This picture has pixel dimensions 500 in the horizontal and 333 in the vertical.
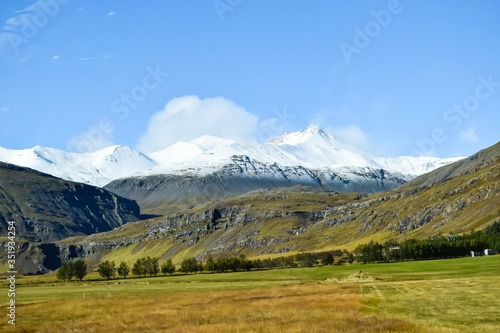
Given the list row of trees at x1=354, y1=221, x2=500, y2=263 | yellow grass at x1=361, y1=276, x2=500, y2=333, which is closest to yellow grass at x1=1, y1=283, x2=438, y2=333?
yellow grass at x1=361, y1=276, x2=500, y2=333

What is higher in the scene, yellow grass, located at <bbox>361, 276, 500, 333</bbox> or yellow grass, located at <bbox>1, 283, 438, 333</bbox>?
yellow grass, located at <bbox>1, 283, 438, 333</bbox>

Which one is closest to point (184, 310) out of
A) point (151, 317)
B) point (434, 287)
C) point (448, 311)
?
point (151, 317)

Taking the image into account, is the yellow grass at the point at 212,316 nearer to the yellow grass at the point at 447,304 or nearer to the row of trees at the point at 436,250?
the yellow grass at the point at 447,304

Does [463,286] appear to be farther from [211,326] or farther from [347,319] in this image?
[211,326]

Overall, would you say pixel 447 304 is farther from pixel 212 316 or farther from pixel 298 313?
pixel 212 316

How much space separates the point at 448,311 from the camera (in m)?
47.8

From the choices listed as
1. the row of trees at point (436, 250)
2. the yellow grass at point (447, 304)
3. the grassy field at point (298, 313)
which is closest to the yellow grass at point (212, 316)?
the grassy field at point (298, 313)

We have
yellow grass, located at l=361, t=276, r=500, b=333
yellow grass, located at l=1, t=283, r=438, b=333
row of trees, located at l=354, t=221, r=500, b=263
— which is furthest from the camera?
row of trees, located at l=354, t=221, r=500, b=263

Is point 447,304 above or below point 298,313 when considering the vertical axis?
below

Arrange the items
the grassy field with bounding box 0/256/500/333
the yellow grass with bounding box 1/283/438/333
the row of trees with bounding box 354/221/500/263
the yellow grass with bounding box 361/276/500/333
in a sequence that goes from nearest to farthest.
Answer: the yellow grass with bounding box 361/276/500/333, the grassy field with bounding box 0/256/500/333, the yellow grass with bounding box 1/283/438/333, the row of trees with bounding box 354/221/500/263

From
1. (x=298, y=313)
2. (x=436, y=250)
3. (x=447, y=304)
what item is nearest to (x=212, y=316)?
(x=298, y=313)

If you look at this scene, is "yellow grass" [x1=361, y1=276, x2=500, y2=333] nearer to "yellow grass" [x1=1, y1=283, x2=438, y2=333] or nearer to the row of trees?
"yellow grass" [x1=1, y1=283, x2=438, y2=333]

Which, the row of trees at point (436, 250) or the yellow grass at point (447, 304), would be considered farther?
the row of trees at point (436, 250)

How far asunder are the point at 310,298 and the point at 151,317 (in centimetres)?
2125
